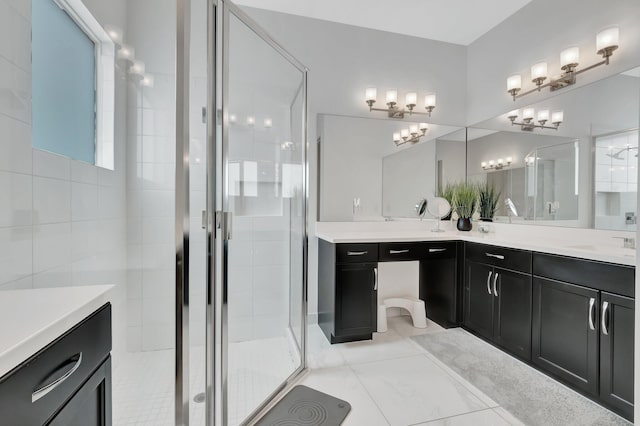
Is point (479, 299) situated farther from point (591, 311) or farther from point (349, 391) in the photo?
point (349, 391)

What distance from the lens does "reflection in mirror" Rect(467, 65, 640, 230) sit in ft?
6.49

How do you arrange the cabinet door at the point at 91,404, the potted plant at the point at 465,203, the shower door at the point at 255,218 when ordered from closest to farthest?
the cabinet door at the point at 91,404 < the shower door at the point at 255,218 < the potted plant at the point at 465,203

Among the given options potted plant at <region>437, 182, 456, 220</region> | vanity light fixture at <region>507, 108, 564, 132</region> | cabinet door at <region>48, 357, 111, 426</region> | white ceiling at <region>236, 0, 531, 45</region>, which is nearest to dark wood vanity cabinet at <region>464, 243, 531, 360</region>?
potted plant at <region>437, 182, 456, 220</region>

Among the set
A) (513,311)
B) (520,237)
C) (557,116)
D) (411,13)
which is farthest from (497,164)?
(411,13)

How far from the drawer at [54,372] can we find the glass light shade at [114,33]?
113 centimetres

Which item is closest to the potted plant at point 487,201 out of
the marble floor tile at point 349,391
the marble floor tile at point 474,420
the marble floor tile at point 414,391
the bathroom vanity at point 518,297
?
the bathroom vanity at point 518,297

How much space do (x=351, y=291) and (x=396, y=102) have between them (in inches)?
75.5

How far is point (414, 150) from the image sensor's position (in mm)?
3104

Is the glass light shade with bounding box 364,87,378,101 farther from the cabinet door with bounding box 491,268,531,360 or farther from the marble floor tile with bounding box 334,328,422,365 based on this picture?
the marble floor tile with bounding box 334,328,422,365

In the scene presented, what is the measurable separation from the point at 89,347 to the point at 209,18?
4.20 feet

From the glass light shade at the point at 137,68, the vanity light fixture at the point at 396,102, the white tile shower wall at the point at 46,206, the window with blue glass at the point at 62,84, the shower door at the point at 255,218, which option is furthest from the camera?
the vanity light fixture at the point at 396,102

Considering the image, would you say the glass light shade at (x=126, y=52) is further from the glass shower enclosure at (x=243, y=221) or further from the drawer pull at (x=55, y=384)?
the drawer pull at (x=55, y=384)

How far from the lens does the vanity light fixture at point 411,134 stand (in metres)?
3.05

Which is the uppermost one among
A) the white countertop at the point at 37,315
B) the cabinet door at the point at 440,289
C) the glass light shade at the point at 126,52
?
the glass light shade at the point at 126,52
